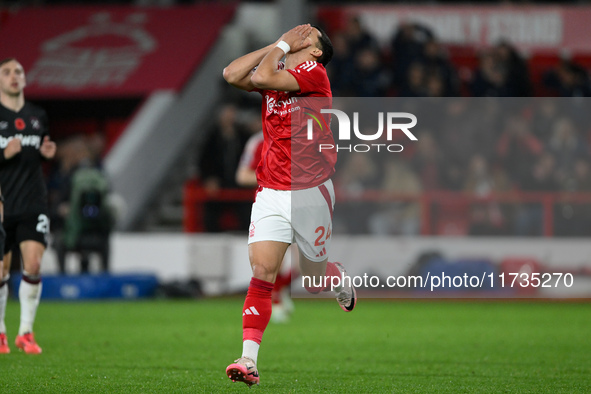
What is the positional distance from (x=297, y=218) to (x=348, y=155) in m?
8.94

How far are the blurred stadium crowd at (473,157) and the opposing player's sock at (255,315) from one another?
9.16 meters

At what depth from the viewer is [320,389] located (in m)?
5.87

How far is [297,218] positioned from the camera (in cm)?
600

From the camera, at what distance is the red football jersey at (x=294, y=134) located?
19.7 feet

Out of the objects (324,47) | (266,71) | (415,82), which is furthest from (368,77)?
(266,71)

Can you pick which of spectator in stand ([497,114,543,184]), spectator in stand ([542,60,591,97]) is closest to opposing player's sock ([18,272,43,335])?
spectator in stand ([497,114,543,184])

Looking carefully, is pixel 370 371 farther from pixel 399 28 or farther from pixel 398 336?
pixel 399 28

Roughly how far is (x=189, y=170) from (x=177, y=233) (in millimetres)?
1690

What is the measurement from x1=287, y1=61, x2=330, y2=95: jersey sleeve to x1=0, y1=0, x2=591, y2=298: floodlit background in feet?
29.0

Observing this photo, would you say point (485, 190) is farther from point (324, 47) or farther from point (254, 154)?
point (324, 47)

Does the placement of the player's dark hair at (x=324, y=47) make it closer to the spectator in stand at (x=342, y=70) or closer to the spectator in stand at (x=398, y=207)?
the spectator in stand at (x=398, y=207)

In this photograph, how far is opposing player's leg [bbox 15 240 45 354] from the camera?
25.3ft

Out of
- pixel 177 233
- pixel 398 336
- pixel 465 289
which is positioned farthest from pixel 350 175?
pixel 398 336

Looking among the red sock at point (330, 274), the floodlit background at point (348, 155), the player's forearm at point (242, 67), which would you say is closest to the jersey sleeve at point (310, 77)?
the player's forearm at point (242, 67)
